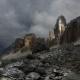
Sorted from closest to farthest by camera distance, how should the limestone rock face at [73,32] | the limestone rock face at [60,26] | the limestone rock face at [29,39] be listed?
the limestone rock face at [73,32] < the limestone rock face at [29,39] < the limestone rock face at [60,26]

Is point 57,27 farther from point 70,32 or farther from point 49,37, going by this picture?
point 70,32

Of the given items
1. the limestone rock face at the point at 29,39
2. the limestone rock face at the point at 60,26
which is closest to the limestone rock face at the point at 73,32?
the limestone rock face at the point at 29,39

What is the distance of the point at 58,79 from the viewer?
10.6m

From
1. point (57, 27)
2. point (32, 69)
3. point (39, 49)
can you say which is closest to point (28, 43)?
point (57, 27)

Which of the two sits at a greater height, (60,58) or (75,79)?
(60,58)

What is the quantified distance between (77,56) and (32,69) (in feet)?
36.8

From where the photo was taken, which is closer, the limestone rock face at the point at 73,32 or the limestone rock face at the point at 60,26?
the limestone rock face at the point at 73,32

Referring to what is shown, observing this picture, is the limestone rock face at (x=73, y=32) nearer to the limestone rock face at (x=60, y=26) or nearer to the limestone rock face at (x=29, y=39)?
the limestone rock face at (x=29, y=39)

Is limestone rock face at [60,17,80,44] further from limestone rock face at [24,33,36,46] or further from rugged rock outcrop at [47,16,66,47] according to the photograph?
rugged rock outcrop at [47,16,66,47]

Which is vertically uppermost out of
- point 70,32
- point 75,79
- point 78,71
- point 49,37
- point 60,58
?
point 49,37

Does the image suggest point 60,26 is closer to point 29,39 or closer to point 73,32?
point 29,39

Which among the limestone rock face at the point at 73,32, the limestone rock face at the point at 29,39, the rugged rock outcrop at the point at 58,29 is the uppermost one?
the rugged rock outcrop at the point at 58,29

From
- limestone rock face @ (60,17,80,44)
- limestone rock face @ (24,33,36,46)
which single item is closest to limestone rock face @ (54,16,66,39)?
limestone rock face @ (24,33,36,46)

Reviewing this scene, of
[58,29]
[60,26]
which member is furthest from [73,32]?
[58,29]
